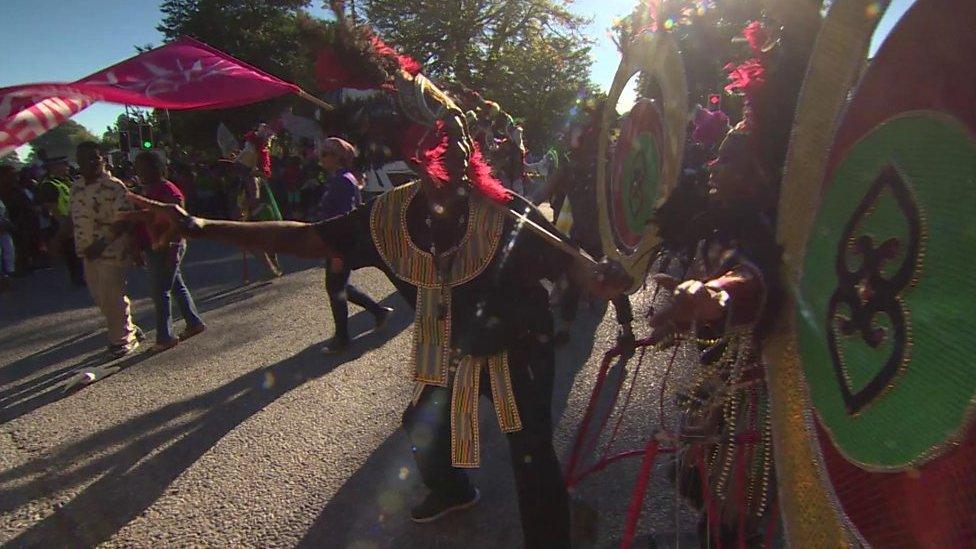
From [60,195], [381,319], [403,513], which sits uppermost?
[60,195]

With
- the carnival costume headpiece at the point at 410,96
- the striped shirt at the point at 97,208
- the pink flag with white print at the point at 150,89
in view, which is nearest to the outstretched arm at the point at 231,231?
the pink flag with white print at the point at 150,89

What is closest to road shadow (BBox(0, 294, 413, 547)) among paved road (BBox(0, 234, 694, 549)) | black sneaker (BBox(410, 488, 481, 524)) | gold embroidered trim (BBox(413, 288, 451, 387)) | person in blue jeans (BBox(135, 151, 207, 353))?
paved road (BBox(0, 234, 694, 549))

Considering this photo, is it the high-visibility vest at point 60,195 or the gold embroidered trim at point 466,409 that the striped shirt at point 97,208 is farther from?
the high-visibility vest at point 60,195

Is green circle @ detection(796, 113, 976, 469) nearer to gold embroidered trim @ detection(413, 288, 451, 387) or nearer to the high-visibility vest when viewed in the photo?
gold embroidered trim @ detection(413, 288, 451, 387)

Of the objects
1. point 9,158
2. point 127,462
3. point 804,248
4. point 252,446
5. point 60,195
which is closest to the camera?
point 804,248

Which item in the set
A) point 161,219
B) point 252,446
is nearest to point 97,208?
point 252,446

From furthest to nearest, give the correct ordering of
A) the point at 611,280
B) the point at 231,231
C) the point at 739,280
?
the point at 231,231, the point at 611,280, the point at 739,280

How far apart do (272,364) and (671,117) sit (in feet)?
13.8

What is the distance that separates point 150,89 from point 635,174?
1929 mm

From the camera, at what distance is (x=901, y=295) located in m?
0.89

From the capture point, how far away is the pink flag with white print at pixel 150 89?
197cm

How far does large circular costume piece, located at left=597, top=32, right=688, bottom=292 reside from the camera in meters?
1.70

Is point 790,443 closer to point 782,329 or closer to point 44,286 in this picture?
point 782,329

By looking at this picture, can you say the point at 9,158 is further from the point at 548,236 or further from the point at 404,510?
the point at 548,236
